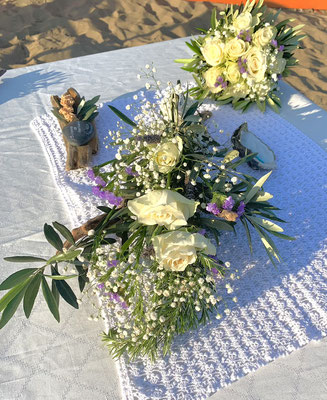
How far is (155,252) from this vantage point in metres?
0.70

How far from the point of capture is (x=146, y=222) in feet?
2.35

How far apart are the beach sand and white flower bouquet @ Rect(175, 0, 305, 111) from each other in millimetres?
1212

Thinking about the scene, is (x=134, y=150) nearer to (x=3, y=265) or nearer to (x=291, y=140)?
(x=3, y=265)

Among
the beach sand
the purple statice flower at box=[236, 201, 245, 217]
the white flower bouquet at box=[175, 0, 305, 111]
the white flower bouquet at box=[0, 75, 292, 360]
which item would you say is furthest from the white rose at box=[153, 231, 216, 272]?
the beach sand

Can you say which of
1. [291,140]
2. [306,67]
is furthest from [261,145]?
[306,67]

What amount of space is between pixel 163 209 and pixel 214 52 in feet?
2.59

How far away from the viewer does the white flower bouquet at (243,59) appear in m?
1.28

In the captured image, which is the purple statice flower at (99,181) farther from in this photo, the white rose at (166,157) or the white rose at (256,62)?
the white rose at (256,62)

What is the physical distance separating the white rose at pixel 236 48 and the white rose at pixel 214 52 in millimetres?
22

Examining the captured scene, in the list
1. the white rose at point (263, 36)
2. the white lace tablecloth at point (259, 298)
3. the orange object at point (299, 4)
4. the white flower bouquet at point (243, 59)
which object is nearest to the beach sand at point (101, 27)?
the orange object at point (299, 4)

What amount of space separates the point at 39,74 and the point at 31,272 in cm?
105

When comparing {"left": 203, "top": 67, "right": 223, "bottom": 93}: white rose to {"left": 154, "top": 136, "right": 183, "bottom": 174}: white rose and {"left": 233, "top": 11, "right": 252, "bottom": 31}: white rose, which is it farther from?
{"left": 154, "top": 136, "right": 183, "bottom": 174}: white rose

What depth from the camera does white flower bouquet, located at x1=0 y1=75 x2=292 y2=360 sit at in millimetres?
710

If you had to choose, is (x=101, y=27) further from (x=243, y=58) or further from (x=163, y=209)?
(x=163, y=209)
